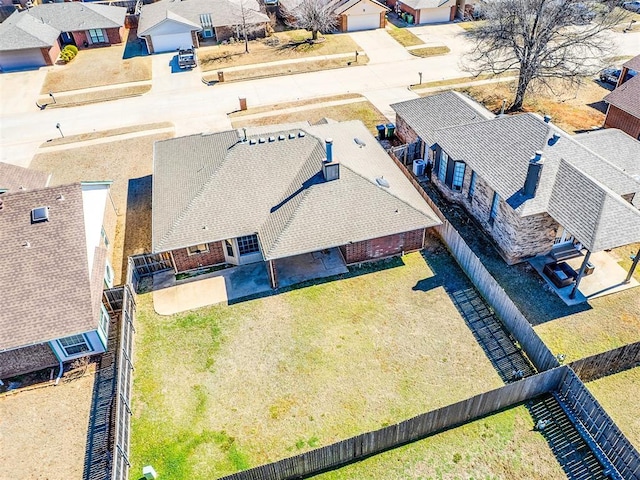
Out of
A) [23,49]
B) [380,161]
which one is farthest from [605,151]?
[23,49]

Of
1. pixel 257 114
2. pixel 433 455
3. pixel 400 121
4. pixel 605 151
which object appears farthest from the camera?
pixel 257 114

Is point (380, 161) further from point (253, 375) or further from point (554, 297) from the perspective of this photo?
point (253, 375)

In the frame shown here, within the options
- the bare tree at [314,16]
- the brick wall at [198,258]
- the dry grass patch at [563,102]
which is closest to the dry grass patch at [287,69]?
the bare tree at [314,16]

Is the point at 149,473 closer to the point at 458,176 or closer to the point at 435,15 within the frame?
the point at 458,176

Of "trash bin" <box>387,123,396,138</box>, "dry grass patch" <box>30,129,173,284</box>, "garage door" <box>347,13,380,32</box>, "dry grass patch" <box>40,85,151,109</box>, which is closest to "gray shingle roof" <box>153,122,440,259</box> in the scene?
"dry grass patch" <box>30,129,173,284</box>

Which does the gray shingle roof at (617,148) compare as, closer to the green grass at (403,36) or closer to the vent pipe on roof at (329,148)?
the vent pipe on roof at (329,148)

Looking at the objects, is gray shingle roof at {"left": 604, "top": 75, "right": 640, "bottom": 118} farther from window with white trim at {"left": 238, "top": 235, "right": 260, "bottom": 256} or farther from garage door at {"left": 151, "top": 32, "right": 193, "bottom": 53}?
garage door at {"left": 151, "top": 32, "right": 193, "bottom": 53}
